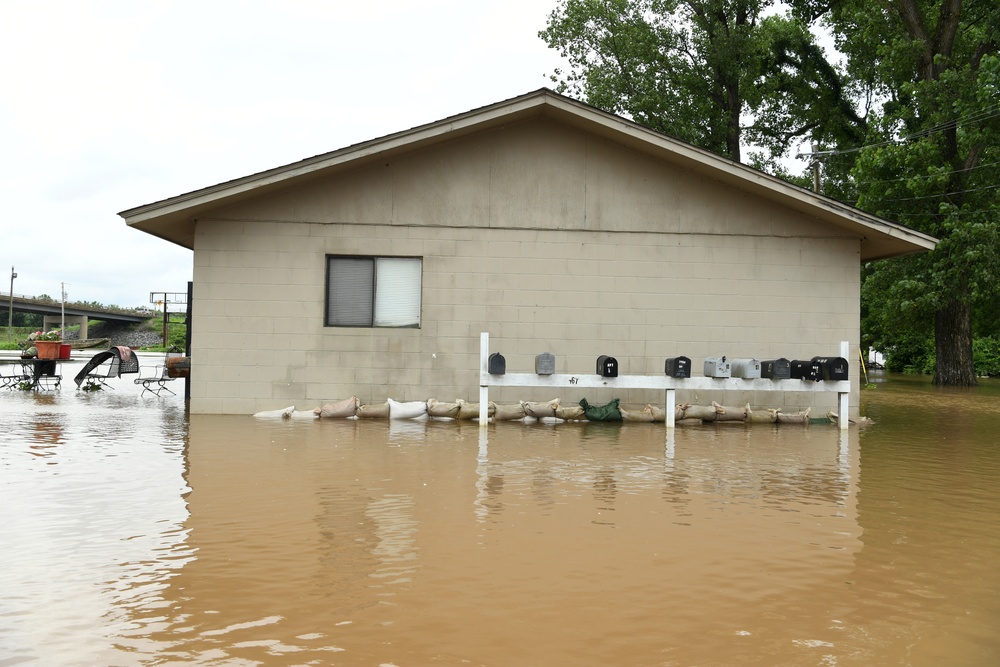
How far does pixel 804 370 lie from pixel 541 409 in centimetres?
386

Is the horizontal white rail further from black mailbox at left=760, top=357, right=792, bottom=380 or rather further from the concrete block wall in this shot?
the concrete block wall

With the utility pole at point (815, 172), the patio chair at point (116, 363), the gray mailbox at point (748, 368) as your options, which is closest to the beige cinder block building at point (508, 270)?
the gray mailbox at point (748, 368)

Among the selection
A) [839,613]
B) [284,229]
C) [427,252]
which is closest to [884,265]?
[427,252]

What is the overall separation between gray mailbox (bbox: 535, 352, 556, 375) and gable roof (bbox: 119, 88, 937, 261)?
3546mm

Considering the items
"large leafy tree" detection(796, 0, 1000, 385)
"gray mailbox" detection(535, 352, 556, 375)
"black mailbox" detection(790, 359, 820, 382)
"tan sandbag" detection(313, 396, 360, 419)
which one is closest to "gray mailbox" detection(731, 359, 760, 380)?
"black mailbox" detection(790, 359, 820, 382)

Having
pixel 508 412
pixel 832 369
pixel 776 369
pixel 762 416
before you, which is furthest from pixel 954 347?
pixel 508 412

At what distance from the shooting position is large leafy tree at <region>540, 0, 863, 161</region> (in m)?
30.8

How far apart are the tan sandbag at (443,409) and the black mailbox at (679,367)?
3095 mm

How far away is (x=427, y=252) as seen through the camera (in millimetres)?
13375

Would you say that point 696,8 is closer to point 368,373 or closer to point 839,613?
point 368,373

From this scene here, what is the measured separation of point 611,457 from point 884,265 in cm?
2078

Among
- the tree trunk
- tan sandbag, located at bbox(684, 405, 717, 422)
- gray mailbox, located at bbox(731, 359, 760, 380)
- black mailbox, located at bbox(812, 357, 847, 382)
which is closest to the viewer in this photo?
black mailbox, located at bbox(812, 357, 847, 382)

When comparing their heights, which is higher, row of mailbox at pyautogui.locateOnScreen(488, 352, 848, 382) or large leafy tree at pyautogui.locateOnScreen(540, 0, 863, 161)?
large leafy tree at pyautogui.locateOnScreen(540, 0, 863, 161)

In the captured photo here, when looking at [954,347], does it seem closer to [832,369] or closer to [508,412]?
[832,369]
